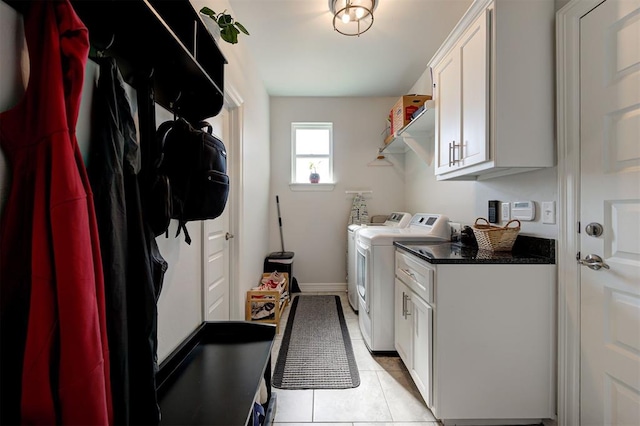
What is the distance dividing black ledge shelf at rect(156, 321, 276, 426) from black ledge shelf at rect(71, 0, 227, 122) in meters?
1.13

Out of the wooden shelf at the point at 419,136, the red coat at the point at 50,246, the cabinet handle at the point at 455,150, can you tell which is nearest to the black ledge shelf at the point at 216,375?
the red coat at the point at 50,246

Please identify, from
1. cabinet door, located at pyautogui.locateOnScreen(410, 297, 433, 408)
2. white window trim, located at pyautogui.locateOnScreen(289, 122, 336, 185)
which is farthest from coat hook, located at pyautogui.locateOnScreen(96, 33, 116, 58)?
white window trim, located at pyautogui.locateOnScreen(289, 122, 336, 185)

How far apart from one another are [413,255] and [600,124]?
3.55 feet

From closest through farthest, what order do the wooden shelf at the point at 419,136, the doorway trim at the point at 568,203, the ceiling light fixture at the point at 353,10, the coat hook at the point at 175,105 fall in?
→ 1. the coat hook at the point at 175,105
2. the doorway trim at the point at 568,203
3. the ceiling light fixture at the point at 353,10
4. the wooden shelf at the point at 419,136

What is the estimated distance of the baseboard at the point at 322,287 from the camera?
379 cm

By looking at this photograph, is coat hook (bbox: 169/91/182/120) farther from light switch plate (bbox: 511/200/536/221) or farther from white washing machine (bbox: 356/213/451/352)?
light switch plate (bbox: 511/200/536/221)

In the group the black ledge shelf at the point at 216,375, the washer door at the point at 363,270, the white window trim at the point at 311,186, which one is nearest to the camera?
the black ledge shelf at the point at 216,375

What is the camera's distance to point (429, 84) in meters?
2.92

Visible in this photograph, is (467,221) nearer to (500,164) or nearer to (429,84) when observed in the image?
(500,164)

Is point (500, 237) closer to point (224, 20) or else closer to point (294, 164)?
point (224, 20)

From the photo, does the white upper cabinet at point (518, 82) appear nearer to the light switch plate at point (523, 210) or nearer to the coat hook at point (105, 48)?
the light switch plate at point (523, 210)

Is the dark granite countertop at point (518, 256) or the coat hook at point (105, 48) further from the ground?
the coat hook at point (105, 48)

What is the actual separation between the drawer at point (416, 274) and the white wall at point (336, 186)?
5.91 feet

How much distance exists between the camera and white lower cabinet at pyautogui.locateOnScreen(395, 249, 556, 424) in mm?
1419
